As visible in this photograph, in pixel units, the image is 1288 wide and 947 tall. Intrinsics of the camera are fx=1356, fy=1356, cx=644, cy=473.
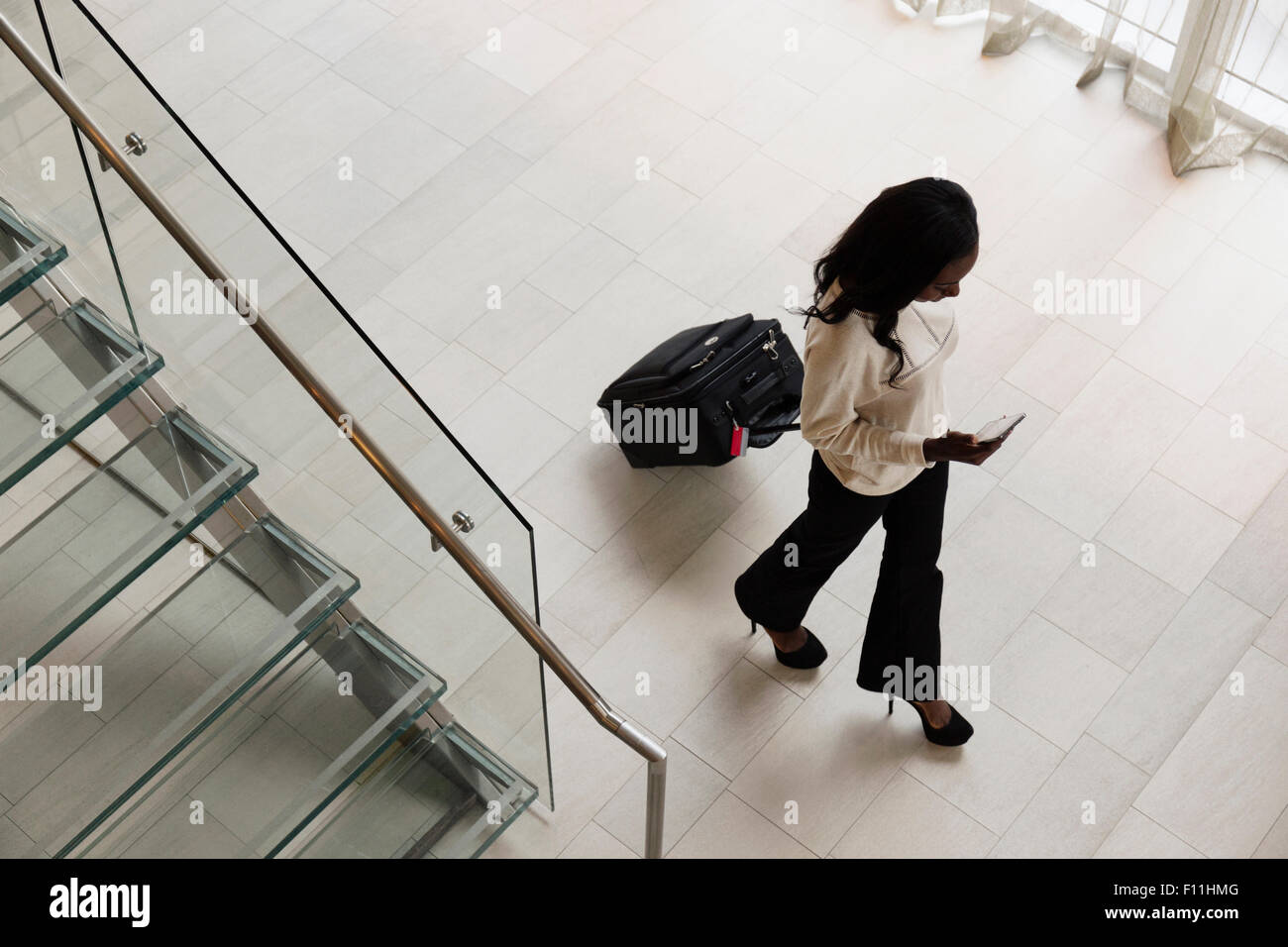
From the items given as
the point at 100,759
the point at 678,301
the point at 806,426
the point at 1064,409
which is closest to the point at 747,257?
the point at 678,301

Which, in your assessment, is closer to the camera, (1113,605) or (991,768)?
(991,768)

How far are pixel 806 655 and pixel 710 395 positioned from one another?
2.93ft

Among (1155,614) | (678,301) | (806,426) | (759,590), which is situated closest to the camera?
(806,426)

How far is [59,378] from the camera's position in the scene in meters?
3.50

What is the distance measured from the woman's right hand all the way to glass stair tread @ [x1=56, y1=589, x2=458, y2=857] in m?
1.38

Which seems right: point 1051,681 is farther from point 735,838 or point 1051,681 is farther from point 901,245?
point 901,245

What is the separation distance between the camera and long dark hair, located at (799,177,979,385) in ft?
9.50

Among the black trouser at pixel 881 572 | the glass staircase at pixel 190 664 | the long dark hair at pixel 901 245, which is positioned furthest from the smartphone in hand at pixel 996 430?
the glass staircase at pixel 190 664

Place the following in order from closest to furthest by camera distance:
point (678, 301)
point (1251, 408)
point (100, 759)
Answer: point (100, 759)
point (1251, 408)
point (678, 301)

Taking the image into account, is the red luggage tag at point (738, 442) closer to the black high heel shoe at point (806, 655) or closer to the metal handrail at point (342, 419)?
the black high heel shoe at point (806, 655)

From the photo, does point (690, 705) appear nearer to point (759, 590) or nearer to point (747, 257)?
point (759, 590)

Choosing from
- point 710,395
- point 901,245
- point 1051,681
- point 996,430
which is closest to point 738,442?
point 710,395
